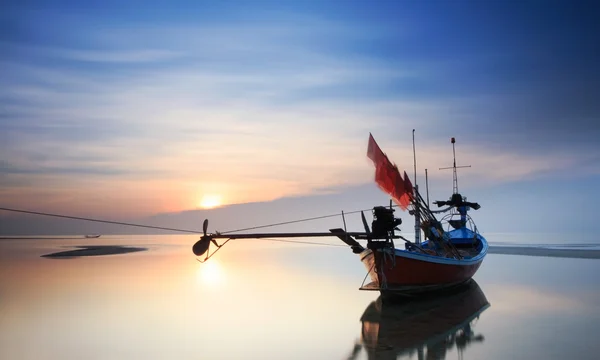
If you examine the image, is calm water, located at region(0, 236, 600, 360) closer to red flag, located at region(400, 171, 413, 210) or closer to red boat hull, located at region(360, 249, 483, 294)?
red boat hull, located at region(360, 249, 483, 294)

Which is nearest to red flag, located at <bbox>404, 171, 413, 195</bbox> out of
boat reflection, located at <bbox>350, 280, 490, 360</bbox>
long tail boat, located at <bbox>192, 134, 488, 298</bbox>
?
long tail boat, located at <bbox>192, 134, 488, 298</bbox>

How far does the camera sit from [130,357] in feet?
38.0

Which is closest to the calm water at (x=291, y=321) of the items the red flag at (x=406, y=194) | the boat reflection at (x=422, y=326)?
the boat reflection at (x=422, y=326)

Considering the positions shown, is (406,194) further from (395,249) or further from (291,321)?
(291,321)

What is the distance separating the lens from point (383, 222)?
59.2 ft

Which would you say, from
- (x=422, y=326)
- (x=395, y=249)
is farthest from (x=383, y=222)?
(x=422, y=326)

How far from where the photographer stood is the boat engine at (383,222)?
58.8 ft

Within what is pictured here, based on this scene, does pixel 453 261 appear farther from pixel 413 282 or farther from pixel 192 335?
pixel 192 335

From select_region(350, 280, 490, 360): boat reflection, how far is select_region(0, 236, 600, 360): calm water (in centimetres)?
3

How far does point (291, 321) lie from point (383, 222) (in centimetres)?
509

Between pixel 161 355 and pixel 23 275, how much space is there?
25534mm

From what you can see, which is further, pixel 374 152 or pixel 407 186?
pixel 407 186

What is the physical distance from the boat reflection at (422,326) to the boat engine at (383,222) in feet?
9.34

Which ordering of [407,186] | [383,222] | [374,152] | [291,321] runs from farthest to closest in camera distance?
1. [407,186]
2. [374,152]
3. [383,222]
4. [291,321]
